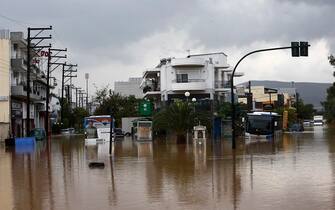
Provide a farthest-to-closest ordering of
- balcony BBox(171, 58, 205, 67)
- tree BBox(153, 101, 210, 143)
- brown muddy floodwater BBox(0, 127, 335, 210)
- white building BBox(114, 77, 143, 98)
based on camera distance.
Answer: white building BBox(114, 77, 143, 98)
balcony BBox(171, 58, 205, 67)
tree BBox(153, 101, 210, 143)
brown muddy floodwater BBox(0, 127, 335, 210)

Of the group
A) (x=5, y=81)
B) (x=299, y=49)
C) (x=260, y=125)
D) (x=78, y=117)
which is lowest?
(x=260, y=125)

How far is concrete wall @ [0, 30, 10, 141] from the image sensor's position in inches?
2623

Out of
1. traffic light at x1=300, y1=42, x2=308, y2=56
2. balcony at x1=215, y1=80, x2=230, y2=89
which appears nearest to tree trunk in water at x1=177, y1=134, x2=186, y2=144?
traffic light at x1=300, y1=42, x2=308, y2=56

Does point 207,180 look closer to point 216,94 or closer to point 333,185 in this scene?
point 333,185

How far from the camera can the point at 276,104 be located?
123 meters

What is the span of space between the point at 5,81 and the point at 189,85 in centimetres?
2496

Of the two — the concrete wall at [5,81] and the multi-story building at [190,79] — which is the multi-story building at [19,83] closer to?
the concrete wall at [5,81]

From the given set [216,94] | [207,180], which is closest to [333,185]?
[207,180]

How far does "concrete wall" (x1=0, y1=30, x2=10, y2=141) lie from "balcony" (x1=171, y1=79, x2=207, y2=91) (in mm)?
23607

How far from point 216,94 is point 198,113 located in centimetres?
3335

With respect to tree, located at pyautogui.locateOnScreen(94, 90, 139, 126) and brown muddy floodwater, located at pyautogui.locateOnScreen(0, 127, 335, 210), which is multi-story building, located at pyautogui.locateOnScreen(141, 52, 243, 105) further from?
brown muddy floodwater, located at pyautogui.locateOnScreen(0, 127, 335, 210)

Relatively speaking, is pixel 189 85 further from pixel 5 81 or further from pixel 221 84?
pixel 5 81

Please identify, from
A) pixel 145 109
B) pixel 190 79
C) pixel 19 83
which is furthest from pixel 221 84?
pixel 19 83

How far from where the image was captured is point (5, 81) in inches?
2640
